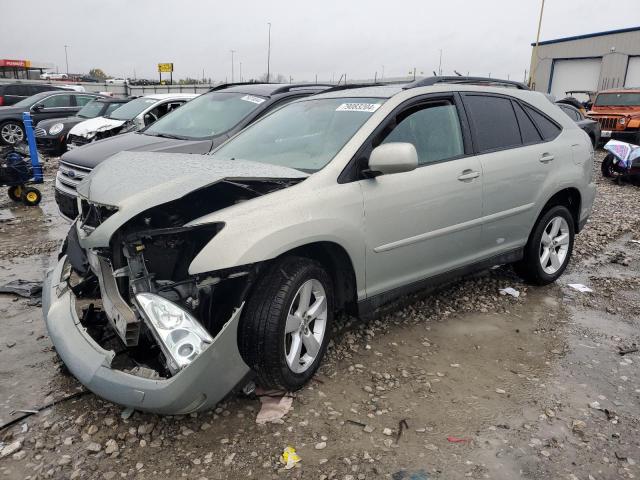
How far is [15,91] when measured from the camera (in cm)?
1806

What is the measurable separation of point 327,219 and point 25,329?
246 centimetres

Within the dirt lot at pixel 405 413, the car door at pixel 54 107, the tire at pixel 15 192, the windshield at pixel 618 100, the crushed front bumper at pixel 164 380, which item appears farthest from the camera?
the windshield at pixel 618 100

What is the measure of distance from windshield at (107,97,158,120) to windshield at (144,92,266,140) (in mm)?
3303

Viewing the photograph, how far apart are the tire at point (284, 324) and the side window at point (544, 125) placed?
2721mm

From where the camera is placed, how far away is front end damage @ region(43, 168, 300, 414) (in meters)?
2.39

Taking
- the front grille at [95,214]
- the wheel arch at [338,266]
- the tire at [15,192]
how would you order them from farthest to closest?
the tire at [15,192] → the wheel arch at [338,266] → the front grille at [95,214]

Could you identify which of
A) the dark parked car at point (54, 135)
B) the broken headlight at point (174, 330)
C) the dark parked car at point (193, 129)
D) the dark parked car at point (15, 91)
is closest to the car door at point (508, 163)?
the broken headlight at point (174, 330)

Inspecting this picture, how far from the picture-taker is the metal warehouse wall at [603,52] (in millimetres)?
34281

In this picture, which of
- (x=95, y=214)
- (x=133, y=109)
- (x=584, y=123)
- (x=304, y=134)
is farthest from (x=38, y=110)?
(x=584, y=123)

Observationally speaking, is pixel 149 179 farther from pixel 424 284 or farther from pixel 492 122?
pixel 492 122

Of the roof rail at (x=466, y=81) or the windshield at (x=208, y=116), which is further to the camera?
the windshield at (x=208, y=116)

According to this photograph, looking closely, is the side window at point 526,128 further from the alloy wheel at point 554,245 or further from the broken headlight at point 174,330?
the broken headlight at point 174,330

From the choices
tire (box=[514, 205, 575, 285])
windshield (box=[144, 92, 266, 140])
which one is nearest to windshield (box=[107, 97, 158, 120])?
windshield (box=[144, 92, 266, 140])

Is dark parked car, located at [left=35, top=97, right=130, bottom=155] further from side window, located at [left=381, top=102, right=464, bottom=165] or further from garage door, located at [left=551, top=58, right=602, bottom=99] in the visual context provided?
garage door, located at [left=551, top=58, right=602, bottom=99]
